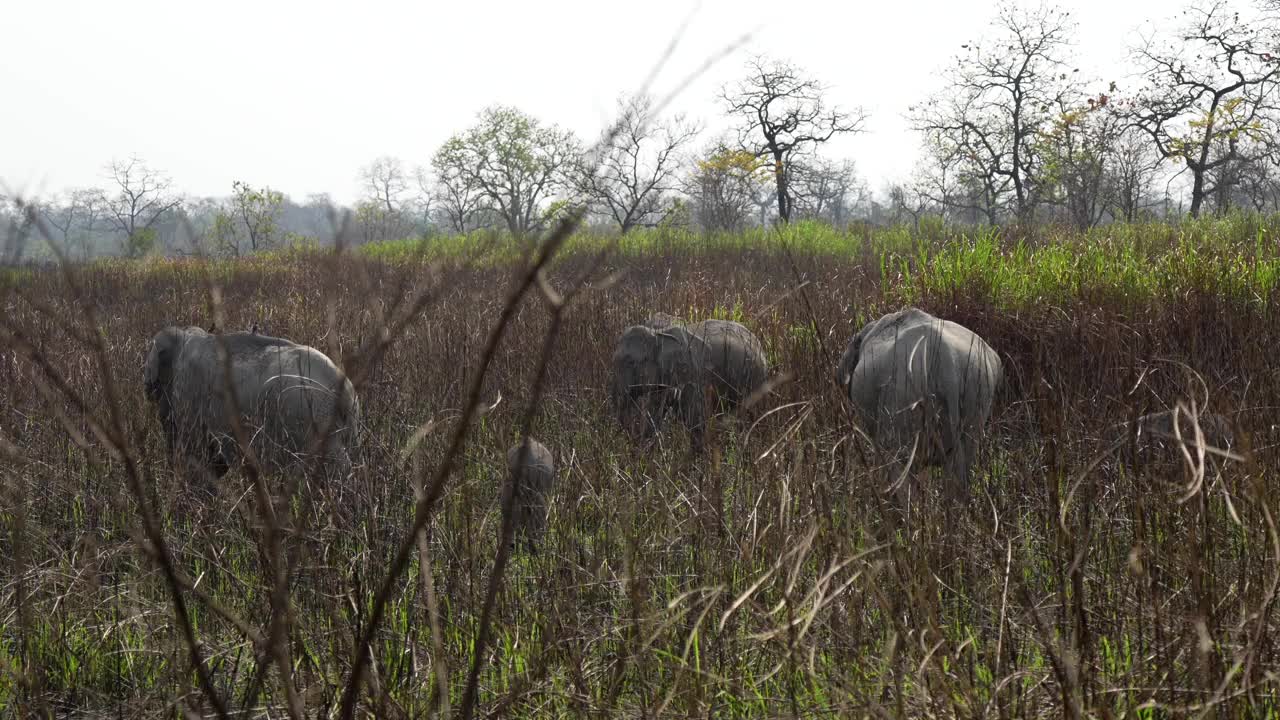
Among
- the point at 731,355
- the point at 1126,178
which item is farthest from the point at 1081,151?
the point at 731,355

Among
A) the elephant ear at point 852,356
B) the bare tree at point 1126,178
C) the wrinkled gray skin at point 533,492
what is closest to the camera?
the wrinkled gray skin at point 533,492

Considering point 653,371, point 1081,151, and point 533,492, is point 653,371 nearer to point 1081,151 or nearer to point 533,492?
point 533,492

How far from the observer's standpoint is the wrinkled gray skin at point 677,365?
543 cm

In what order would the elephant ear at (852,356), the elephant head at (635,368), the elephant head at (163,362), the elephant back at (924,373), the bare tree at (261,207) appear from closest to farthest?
the elephant back at (924,373) → the elephant ear at (852,356) → the elephant head at (163,362) → the elephant head at (635,368) → the bare tree at (261,207)

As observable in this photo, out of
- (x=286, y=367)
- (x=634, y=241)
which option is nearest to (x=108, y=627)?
(x=286, y=367)

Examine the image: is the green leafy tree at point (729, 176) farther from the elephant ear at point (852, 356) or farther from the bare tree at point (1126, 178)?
the elephant ear at point (852, 356)

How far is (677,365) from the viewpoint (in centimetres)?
540

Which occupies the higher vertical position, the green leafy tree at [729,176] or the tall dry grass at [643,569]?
the green leafy tree at [729,176]

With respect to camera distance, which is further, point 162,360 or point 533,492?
point 162,360

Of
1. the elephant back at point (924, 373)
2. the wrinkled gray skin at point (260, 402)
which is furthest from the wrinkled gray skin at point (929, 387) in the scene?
the wrinkled gray skin at point (260, 402)

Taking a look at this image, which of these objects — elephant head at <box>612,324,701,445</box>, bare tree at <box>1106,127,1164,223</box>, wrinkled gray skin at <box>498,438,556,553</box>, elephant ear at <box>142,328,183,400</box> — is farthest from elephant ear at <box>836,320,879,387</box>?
bare tree at <box>1106,127,1164,223</box>

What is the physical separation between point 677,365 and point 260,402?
2.28 metres

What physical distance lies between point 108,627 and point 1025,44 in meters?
31.8

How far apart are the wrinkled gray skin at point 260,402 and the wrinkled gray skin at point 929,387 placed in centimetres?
223
